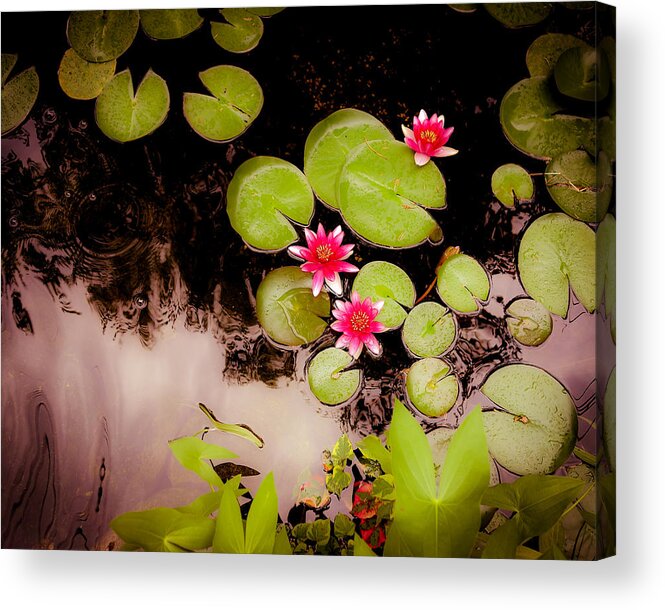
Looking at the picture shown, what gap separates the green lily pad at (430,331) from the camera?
185cm

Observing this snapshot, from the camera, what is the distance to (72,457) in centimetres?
192

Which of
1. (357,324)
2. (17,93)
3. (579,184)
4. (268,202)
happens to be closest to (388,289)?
(357,324)

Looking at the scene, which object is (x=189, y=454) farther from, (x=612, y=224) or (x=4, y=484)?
(x=612, y=224)

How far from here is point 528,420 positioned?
183cm

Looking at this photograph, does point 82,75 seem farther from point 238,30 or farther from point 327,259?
point 327,259

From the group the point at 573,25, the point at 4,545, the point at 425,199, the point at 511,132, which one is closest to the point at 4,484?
the point at 4,545

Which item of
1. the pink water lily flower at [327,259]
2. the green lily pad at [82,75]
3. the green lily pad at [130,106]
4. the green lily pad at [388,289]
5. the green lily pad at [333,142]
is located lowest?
the green lily pad at [388,289]

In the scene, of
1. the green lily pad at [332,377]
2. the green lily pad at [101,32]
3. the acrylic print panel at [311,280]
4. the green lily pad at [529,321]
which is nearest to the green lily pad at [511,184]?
the acrylic print panel at [311,280]

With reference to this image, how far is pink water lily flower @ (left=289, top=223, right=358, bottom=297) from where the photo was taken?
6.15ft

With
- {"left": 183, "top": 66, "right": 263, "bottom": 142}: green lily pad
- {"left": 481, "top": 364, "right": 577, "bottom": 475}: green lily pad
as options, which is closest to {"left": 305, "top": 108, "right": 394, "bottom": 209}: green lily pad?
{"left": 183, "top": 66, "right": 263, "bottom": 142}: green lily pad

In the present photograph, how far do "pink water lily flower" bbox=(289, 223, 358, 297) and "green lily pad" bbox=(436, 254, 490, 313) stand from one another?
0.21 metres

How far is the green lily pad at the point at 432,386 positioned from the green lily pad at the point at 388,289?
0.11 meters

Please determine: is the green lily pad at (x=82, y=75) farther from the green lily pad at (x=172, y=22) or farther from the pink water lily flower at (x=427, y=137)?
the pink water lily flower at (x=427, y=137)

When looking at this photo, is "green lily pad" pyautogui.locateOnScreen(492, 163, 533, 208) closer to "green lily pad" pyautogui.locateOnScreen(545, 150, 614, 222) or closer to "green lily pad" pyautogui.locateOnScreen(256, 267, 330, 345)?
"green lily pad" pyautogui.locateOnScreen(545, 150, 614, 222)
